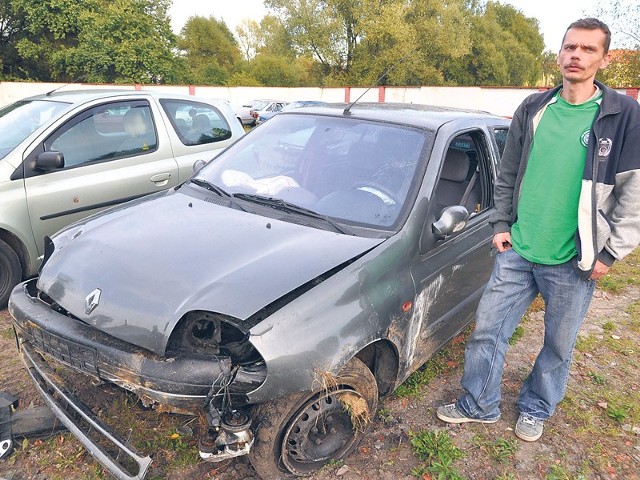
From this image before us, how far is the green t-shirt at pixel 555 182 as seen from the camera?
85.1 inches

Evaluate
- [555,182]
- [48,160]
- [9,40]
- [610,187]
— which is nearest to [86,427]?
[48,160]

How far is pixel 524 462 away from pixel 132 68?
105ft

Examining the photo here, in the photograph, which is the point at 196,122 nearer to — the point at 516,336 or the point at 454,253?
the point at 454,253

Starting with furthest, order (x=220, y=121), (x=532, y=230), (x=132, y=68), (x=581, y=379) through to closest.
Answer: (x=132, y=68) → (x=220, y=121) → (x=581, y=379) → (x=532, y=230)

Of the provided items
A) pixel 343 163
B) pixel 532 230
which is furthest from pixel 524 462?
pixel 343 163

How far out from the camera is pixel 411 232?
243cm

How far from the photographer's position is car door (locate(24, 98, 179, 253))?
375cm

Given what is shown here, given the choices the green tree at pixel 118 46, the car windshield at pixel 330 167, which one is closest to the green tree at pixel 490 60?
the green tree at pixel 118 46

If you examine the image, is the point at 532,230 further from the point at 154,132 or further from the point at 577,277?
the point at 154,132

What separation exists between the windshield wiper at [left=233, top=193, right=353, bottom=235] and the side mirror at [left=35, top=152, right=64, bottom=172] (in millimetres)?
1784

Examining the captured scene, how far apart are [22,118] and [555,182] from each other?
4.27 metres

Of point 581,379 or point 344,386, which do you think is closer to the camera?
point 344,386

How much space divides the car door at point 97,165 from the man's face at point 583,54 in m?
3.50

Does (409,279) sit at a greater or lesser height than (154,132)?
lesser
